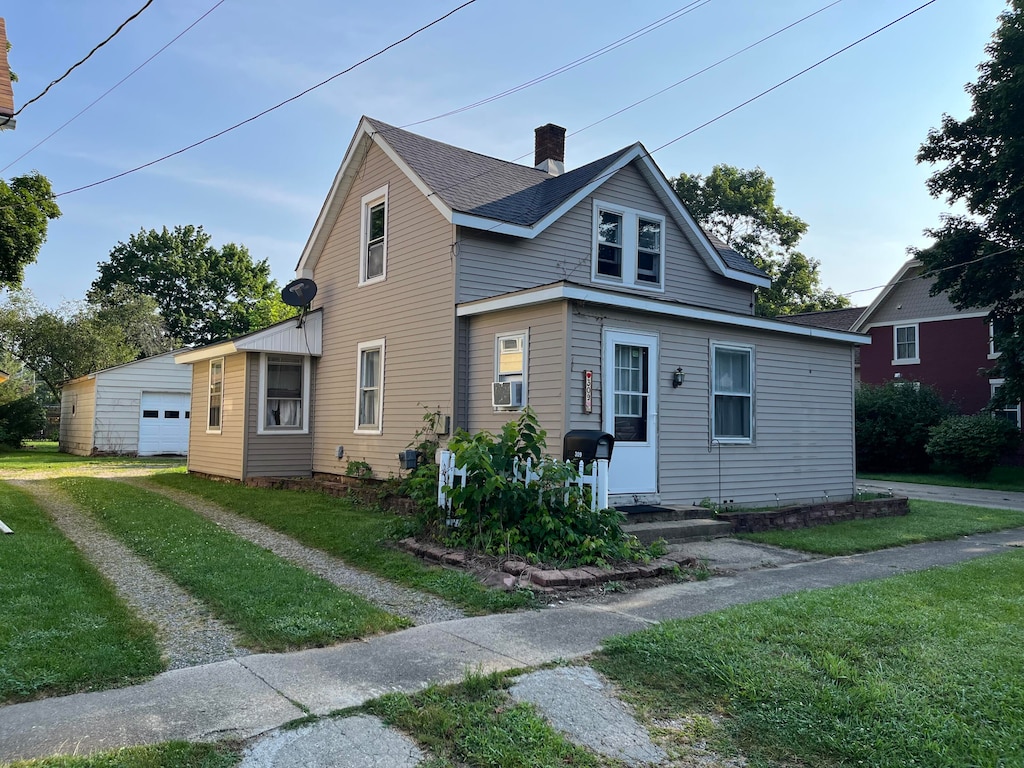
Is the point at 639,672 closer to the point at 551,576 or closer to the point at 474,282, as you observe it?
the point at 551,576

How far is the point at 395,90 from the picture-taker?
12.0 metres

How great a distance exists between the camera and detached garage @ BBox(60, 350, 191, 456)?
2344cm

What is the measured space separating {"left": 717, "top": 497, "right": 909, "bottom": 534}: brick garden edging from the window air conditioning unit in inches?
129

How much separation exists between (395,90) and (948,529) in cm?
1107

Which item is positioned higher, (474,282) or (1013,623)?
(474,282)

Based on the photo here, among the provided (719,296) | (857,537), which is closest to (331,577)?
(857,537)

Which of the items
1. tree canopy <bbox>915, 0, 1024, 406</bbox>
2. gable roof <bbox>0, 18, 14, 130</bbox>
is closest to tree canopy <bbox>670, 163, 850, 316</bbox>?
tree canopy <bbox>915, 0, 1024, 406</bbox>

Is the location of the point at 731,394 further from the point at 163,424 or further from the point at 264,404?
the point at 163,424

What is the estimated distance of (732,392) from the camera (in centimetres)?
1129

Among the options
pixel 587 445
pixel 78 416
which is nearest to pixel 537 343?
pixel 587 445

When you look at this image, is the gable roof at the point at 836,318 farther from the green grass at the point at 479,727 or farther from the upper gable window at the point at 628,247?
the green grass at the point at 479,727

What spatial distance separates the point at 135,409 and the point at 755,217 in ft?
103

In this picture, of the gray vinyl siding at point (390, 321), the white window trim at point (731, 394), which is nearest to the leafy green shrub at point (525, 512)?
the gray vinyl siding at point (390, 321)

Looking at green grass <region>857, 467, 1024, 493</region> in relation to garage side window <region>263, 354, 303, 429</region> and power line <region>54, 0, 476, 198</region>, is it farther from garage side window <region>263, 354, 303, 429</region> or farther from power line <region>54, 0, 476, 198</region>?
power line <region>54, 0, 476, 198</region>
